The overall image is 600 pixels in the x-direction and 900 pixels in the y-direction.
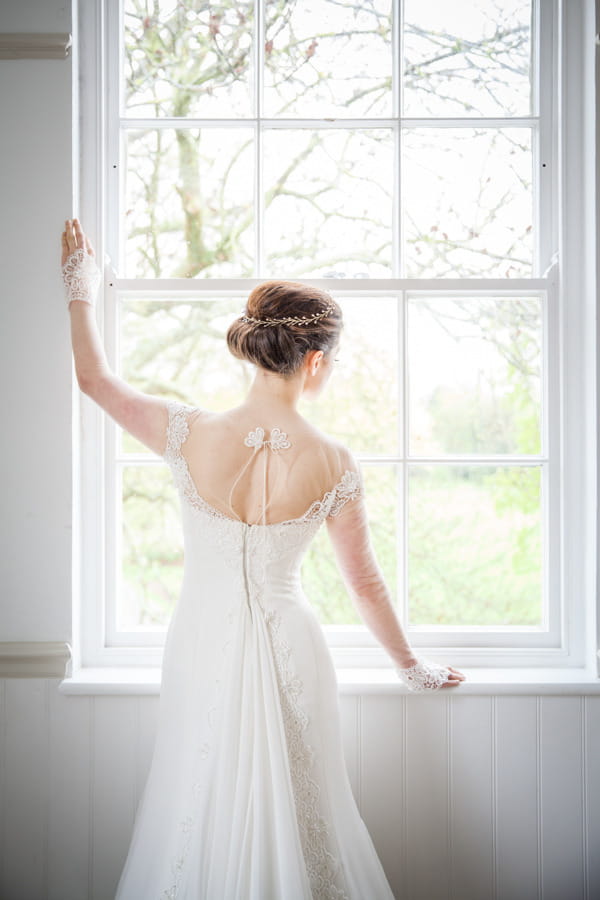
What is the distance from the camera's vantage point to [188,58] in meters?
1.93

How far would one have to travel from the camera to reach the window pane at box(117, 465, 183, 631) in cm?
197


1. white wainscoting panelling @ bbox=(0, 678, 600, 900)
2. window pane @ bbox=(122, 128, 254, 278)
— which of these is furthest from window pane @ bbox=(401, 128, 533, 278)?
white wainscoting panelling @ bbox=(0, 678, 600, 900)

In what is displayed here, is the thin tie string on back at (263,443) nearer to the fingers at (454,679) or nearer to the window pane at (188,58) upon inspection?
the fingers at (454,679)

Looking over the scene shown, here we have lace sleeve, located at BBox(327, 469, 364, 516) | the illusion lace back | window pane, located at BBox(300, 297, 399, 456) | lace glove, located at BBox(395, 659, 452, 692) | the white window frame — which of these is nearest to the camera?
the illusion lace back

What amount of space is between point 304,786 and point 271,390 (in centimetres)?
88

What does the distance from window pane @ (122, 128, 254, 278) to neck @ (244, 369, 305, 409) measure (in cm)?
60

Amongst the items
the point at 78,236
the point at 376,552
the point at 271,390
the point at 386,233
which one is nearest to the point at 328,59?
the point at 386,233

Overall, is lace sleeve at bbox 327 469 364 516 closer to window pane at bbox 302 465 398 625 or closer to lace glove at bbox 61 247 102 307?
window pane at bbox 302 465 398 625

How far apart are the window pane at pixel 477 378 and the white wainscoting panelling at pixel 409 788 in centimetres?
73

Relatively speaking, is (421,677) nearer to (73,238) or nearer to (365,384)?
(365,384)

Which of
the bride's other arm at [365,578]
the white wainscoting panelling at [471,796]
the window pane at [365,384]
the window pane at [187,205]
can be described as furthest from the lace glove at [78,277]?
the white wainscoting panelling at [471,796]

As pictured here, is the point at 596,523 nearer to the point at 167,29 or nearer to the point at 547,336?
the point at 547,336

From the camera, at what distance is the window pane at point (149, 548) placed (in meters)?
1.97

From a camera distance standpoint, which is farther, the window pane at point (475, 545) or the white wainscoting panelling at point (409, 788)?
the window pane at point (475, 545)
